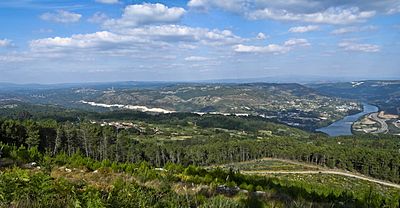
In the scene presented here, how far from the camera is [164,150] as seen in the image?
279 ft

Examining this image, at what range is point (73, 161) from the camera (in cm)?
1547

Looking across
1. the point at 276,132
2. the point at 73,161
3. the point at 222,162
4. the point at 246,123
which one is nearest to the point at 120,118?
the point at 246,123

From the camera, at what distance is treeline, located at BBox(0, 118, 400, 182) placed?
60272mm

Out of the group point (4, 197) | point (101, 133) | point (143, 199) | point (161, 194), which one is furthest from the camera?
point (101, 133)

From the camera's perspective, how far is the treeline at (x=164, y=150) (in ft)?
198

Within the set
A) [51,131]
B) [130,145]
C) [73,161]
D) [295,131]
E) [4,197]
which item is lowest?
[295,131]

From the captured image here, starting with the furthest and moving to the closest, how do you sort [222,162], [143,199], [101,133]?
[222,162], [101,133], [143,199]

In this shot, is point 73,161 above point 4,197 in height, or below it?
below

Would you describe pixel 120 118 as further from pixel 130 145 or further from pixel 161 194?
pixel 161 194

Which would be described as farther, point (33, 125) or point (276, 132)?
point (276, 132)

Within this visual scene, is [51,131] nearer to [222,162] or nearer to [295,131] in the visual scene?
[222,162]

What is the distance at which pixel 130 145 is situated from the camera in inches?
3152

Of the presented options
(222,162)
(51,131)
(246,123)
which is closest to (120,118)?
Answer: (246,123)

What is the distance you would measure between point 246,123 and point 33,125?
136919 mm
